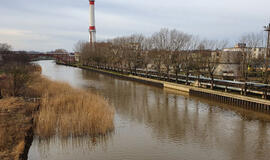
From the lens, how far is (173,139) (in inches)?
496

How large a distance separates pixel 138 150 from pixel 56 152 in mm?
3940

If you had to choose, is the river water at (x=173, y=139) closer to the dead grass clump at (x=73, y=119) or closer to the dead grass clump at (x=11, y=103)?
the dead grass clump at (x=73, y=119)

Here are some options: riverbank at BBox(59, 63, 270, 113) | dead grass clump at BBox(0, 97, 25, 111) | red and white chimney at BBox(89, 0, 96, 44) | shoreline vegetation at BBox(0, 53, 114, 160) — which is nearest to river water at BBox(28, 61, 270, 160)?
shoreline vegetation at BBox(0, 53, 114, 160)

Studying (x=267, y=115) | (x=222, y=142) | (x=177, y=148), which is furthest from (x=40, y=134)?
(x=267, y=115)

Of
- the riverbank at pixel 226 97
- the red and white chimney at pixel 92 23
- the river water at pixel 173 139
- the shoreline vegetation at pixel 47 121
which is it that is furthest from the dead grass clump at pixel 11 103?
the red and white chimney at pixel 92 23

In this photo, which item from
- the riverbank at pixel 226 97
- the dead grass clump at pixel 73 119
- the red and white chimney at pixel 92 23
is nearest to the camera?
the dead grass clump at pixel 73 119

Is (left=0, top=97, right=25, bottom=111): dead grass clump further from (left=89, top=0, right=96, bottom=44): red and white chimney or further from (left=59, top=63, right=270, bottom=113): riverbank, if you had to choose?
(left=89, top=0, right=96, bottom=44): red and white chimney

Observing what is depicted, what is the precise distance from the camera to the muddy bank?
9906mm

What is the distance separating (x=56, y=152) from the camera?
1086cm

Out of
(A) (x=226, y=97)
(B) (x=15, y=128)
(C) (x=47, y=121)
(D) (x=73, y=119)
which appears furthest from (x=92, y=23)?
(B) (x=15, y=128)

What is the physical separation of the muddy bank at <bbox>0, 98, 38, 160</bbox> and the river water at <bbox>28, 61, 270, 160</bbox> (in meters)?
0.61

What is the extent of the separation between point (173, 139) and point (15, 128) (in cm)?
860

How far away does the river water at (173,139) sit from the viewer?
10.7 m

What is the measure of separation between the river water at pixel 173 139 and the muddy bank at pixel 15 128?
609mm
